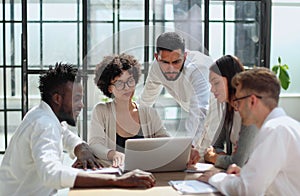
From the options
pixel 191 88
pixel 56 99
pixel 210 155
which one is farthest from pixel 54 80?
pixel 191 88

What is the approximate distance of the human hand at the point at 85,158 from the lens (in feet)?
7.44

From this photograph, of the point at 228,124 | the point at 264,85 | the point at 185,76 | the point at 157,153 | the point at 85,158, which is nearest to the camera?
the point at 264,85

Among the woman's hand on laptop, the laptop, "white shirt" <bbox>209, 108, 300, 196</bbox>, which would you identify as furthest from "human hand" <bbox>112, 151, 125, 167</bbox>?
"white shirt" <bbox>209, 108, 300, 196</bbox>

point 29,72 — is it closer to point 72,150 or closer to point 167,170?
point 72,150

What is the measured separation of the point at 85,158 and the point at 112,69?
560mm

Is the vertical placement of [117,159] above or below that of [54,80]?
below

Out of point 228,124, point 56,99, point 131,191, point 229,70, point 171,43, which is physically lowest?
point 131,191

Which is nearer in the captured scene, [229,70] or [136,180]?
[136,180]

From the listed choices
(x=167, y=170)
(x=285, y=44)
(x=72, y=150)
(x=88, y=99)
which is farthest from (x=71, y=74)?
(x=285, y=44)

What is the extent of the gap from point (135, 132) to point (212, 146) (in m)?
0.44

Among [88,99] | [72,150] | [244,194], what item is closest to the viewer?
[244,194]

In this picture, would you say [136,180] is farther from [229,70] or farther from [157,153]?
[229,70]

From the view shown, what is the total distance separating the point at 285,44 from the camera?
700cm

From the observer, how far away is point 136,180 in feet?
6.37
